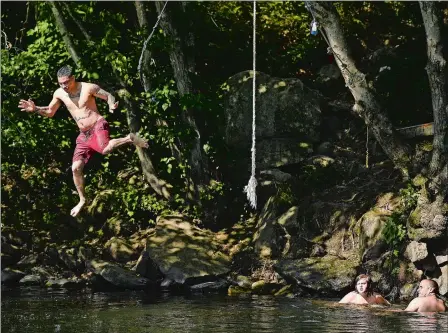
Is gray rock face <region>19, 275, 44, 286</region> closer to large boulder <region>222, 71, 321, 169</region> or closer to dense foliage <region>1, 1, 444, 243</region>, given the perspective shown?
dense foliage <region>1, 1, 444, 243</region>

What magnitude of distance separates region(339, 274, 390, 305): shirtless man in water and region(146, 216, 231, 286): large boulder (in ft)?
9.78

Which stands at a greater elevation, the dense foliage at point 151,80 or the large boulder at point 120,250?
the dense foliage at point 151,80

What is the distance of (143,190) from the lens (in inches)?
779

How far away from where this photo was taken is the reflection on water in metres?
12.1

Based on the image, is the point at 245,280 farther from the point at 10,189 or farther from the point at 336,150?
the point at 10,189

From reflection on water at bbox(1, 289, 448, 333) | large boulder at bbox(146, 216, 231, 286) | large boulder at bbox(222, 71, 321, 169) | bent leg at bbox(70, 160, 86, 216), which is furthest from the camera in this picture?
large boulder at bbox(222, 71, 321, 169)

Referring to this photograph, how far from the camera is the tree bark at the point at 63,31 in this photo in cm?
1834

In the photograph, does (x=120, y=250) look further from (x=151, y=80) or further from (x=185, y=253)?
(x=151, y=80)

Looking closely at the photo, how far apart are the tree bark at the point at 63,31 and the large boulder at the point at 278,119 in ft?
9.58

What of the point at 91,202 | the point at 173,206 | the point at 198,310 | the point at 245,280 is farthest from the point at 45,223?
the point at 198,310

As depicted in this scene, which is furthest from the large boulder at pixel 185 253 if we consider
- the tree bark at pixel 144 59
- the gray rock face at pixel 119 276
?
the tree bark at pixel 144 59

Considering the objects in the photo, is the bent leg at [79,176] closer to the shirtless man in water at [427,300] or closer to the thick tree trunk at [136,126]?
the shirtless man in water at [427,300]

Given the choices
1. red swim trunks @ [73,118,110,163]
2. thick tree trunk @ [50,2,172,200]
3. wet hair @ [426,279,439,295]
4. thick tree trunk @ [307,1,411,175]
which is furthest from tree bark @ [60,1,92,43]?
wet hair @ [426,279,439,295]

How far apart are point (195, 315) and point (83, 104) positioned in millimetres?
3085
